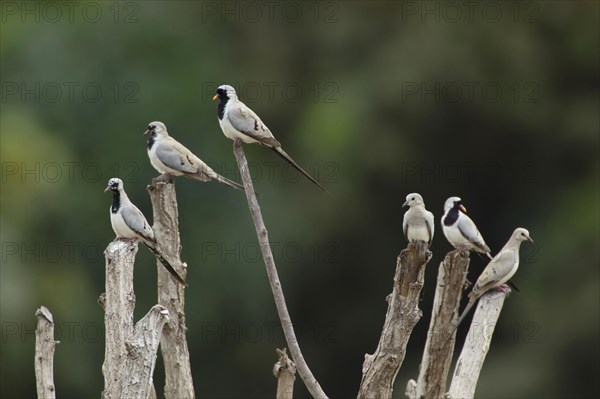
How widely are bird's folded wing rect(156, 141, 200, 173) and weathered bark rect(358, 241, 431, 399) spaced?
2698mm

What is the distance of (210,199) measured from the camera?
18.6 m

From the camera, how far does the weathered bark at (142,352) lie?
28.5ft

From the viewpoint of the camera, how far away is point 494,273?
10289 mm

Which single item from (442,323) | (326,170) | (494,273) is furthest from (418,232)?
(326,170)

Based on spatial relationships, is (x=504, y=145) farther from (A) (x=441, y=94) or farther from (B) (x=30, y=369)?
(B) (x=30, y=369)

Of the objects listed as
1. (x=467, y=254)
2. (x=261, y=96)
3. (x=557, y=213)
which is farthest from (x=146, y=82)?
(x=467, y=254)

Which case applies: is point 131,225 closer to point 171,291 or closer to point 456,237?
point 171,291

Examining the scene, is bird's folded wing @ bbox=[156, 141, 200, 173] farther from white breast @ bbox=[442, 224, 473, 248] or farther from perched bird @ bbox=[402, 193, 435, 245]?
white breast @ bbox=[442, 224, 473, 248]

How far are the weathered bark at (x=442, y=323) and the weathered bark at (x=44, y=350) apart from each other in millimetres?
2834

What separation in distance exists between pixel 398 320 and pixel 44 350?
261 cm

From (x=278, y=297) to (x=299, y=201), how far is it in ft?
33.3

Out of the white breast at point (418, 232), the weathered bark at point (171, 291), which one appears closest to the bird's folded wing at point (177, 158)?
the weathered bark at point (171, 291)

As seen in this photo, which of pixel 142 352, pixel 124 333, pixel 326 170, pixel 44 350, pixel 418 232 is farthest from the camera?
pixel 326 170

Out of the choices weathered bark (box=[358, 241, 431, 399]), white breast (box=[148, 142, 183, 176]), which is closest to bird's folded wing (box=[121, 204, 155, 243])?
white breast (box=[148, 142, 183, 176])
